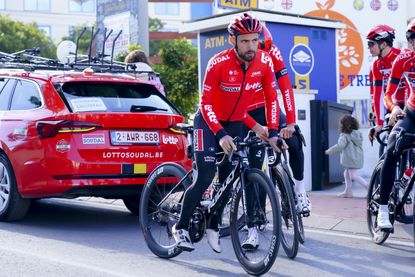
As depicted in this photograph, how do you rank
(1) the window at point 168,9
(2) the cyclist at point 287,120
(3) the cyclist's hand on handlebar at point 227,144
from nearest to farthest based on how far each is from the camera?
1. (3) the cyclist's hand on handlebar at point 227,144
2. (2) the cyclist at point 287,120
3. (1) the window at point 168,9

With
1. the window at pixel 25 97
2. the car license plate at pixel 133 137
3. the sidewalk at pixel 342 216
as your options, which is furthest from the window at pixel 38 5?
the car license plate at pixel 133 137

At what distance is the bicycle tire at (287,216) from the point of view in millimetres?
6180

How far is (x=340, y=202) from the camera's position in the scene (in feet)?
33.0

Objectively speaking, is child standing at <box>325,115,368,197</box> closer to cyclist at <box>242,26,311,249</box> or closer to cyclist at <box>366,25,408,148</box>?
cyclist at <box>366,25,408,148</box>

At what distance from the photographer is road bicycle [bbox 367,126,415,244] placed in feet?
21.7

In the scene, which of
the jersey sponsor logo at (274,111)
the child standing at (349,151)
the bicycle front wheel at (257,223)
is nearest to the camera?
the bicycle front wheel at (257,223)

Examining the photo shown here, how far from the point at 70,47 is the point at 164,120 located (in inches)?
174

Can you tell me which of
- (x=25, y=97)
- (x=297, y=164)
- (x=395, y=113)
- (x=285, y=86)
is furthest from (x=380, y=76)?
(x=25, y=97)

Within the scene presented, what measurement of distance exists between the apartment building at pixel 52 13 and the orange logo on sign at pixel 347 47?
179 feet

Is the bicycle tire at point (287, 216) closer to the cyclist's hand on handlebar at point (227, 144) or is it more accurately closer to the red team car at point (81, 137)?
the cyclist's hand on handlebar at point (227, 144)

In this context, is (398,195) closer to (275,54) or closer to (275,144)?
(275,144)

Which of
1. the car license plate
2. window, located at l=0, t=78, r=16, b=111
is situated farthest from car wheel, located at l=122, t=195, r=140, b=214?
window, located at l=0, t=78, r=16, b=111

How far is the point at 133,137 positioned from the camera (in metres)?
8.09

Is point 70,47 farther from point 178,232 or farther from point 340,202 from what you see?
point 178,232
